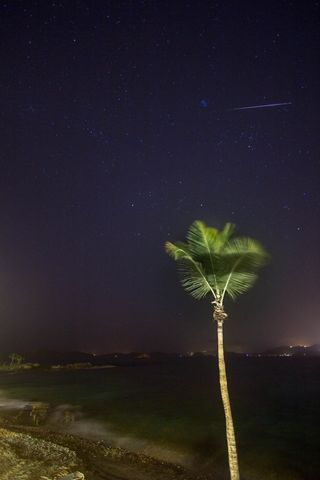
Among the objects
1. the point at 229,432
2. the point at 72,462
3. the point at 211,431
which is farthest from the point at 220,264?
the point at 211,431

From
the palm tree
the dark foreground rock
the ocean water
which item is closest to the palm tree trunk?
the palm tree

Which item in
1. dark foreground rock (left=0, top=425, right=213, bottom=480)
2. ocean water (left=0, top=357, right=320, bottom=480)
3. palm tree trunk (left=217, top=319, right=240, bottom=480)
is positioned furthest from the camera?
ocean water (left=0, top=357, right=320, bottom=480)

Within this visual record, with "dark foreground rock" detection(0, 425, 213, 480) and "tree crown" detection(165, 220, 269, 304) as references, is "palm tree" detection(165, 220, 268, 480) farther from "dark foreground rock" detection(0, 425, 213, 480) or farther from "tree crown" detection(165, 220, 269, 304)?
"dark foreground rock" detection(0, 425, 213, 480)

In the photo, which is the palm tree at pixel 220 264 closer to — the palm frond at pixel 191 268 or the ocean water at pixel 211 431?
the palm frond at pixel 191 268

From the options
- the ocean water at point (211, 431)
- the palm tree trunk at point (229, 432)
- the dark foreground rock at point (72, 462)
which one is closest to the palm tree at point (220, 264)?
the palm tree trunk at point (229, 432)

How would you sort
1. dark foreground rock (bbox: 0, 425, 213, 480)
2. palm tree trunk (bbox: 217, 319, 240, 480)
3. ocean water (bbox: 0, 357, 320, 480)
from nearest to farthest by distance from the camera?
palm tree trunk (bbox: 217, 319, 240, 480) < dark foreground rock (bbox: 0, 425, 213, 480) < ocean water (bbox: 0, 357, 320, 480)

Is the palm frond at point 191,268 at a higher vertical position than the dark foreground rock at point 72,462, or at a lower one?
higher

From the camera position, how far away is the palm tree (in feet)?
41.7

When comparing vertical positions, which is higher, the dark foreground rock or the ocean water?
the dark foreground rock

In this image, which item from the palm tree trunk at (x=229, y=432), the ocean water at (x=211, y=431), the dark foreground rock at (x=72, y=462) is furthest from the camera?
the ocean water at (x=211, y=431)

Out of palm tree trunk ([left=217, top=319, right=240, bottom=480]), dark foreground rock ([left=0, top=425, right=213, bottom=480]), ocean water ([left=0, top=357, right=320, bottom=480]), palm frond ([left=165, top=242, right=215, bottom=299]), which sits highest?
palm frond ([left=165, top=242, right=215, bottom=299])

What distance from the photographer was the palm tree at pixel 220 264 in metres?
12.7

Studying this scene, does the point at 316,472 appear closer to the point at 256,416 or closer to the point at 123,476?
the point at 123,476

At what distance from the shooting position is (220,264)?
515 inches
